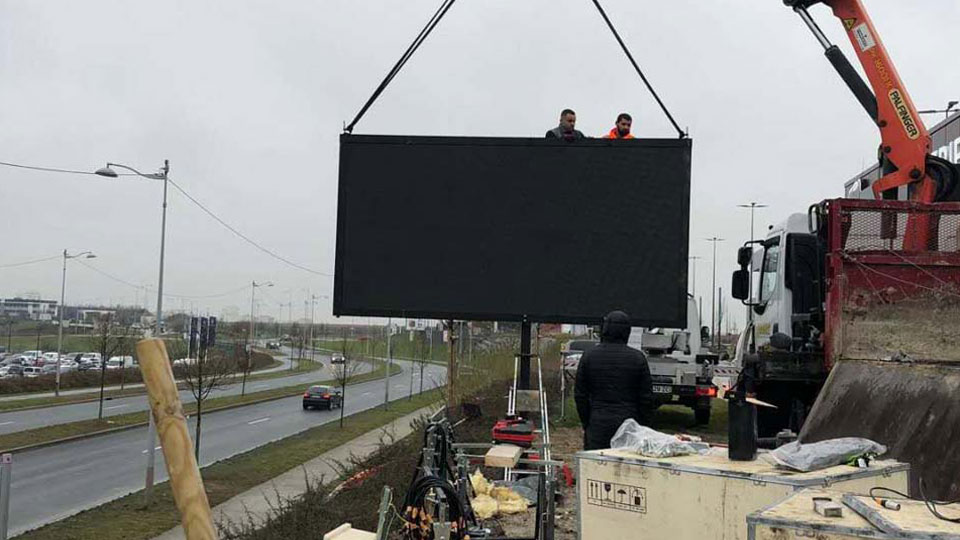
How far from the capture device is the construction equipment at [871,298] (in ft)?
22.0

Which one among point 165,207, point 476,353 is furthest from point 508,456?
point 476,353

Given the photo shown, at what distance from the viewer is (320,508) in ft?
33.9

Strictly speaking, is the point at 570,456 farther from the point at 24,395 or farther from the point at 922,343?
the point at 24,395

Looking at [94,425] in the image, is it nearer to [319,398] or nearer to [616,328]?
[319,398]

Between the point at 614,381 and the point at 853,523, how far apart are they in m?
4.14

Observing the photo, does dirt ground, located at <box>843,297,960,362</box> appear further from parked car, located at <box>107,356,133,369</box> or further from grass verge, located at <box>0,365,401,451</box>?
parked car, located at <box>107,356,133,369</box>

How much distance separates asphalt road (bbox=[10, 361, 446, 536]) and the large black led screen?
13.5m

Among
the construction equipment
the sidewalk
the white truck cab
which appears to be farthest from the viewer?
the sidewalk

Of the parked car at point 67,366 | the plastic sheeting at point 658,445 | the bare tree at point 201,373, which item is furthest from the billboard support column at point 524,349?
the parked car at point 67,366

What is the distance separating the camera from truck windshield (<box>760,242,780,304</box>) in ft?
37.9

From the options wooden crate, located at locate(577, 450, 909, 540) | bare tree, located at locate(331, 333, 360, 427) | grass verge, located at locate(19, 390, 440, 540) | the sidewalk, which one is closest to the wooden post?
wooden crate, located at locate(577, 450, 909, 540)

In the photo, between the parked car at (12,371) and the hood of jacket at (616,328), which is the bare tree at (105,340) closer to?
the parked car at (12,371)

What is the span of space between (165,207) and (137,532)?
34.0 feet

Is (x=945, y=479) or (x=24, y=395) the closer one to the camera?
(x=945, y=479)
